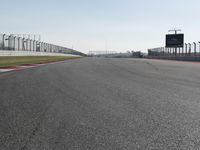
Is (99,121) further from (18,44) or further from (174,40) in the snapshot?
(174,40)

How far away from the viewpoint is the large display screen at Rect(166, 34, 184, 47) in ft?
188

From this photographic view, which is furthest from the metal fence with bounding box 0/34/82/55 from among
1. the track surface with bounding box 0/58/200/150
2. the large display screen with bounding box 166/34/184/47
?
the track surface with bounding box 0/58/200/150

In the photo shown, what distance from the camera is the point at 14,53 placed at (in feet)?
120

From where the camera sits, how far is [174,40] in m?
57.9

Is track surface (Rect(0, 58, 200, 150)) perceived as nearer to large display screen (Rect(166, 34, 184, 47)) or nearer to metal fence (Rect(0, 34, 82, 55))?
metal fence (Rect(0, 34, 82, 55))

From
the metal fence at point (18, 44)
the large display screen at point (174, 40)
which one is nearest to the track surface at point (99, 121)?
the metal fence at point (18, 44)

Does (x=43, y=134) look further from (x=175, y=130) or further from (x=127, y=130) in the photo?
(x=175, y=130)

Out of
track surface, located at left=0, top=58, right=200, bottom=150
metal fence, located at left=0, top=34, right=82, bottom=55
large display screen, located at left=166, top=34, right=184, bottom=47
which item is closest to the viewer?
track surface, located at left=0, top=58, right=200, bottom=150

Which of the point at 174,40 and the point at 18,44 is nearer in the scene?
the point at 18,44

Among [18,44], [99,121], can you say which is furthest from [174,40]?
[99,121]

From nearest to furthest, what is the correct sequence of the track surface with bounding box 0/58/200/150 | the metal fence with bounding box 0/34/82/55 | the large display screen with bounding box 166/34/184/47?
1. the track surface with bounding box 0/58/200/150
2. the metal fence with bounding box 0/34/82/55
3. the large display screen with bounding box 166/34/184/47

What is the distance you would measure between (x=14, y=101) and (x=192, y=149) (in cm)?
405

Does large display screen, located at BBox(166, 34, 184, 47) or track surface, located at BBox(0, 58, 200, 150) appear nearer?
track surface, located at BBox(0, 58, 200, 150)

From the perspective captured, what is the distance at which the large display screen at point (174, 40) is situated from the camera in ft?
188
